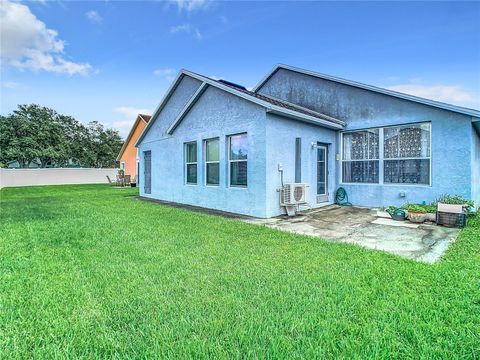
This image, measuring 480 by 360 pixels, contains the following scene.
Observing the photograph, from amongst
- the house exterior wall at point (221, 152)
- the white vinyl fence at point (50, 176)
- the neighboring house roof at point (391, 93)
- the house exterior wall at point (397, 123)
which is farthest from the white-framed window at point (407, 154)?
the white vinyl fence at point (50, 176)

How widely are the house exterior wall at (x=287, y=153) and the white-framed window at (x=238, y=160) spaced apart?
1040mm

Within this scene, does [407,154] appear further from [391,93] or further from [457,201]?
[457,201]

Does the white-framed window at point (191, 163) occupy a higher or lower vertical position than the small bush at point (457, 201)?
higher

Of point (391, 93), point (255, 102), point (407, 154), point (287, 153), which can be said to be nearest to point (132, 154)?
point (255, 102)

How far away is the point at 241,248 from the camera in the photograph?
193 inches

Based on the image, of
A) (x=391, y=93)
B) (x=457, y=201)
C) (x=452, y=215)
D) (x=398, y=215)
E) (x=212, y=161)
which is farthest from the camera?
(x=212, y=161)

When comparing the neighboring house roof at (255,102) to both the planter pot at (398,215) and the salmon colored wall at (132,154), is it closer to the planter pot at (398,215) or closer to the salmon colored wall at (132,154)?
the planter pot at (398,215)

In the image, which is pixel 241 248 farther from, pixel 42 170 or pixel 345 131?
pixel 42 170

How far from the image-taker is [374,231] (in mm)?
6316

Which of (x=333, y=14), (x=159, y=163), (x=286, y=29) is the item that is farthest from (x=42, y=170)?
(x=333, y=14)

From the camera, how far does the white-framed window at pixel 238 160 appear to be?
29.0 feet

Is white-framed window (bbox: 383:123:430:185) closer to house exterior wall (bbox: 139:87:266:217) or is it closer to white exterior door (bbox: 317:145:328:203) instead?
white exterior door (bbox: 317:145:328:203)

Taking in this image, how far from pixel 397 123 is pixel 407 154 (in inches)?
42.6

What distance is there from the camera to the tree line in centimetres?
3097
